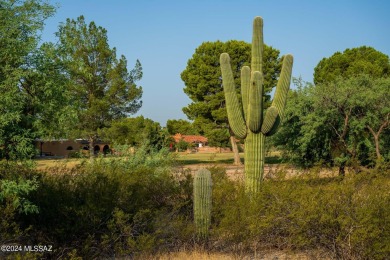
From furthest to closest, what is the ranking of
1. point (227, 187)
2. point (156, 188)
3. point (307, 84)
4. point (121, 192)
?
point (307, 84) → point (156, 188) → point (227, 187) → point (121, 192)

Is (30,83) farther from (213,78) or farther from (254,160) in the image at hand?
(213,78)

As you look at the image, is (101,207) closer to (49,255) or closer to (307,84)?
(49,255)

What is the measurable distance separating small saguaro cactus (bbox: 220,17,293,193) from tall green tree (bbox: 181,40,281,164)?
2734 cm

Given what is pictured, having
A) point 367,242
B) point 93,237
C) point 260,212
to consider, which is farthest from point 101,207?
point 367,242

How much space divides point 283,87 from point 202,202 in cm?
458

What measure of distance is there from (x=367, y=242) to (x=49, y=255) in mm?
5352

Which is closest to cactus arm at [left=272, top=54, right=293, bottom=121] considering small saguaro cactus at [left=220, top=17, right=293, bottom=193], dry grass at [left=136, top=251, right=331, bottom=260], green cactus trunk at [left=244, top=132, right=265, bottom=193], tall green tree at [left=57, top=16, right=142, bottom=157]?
small saguaro cactus at [left=220, top=17, right=293, bottom=193]

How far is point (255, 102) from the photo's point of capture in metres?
12.1

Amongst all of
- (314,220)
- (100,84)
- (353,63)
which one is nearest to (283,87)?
(314,220)

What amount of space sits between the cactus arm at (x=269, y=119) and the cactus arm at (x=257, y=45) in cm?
147

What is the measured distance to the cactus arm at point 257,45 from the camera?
518 inches

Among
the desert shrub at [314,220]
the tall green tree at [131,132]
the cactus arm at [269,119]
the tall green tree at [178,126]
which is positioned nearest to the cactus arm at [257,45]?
the cactus arm at [269,119]

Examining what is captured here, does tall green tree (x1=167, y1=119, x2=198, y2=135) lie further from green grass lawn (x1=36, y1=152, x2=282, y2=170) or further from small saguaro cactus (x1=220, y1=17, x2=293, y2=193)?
small saguaro cactus (x1=220, y1=17, x2=293, y2=193)

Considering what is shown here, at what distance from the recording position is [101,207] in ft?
29.5
